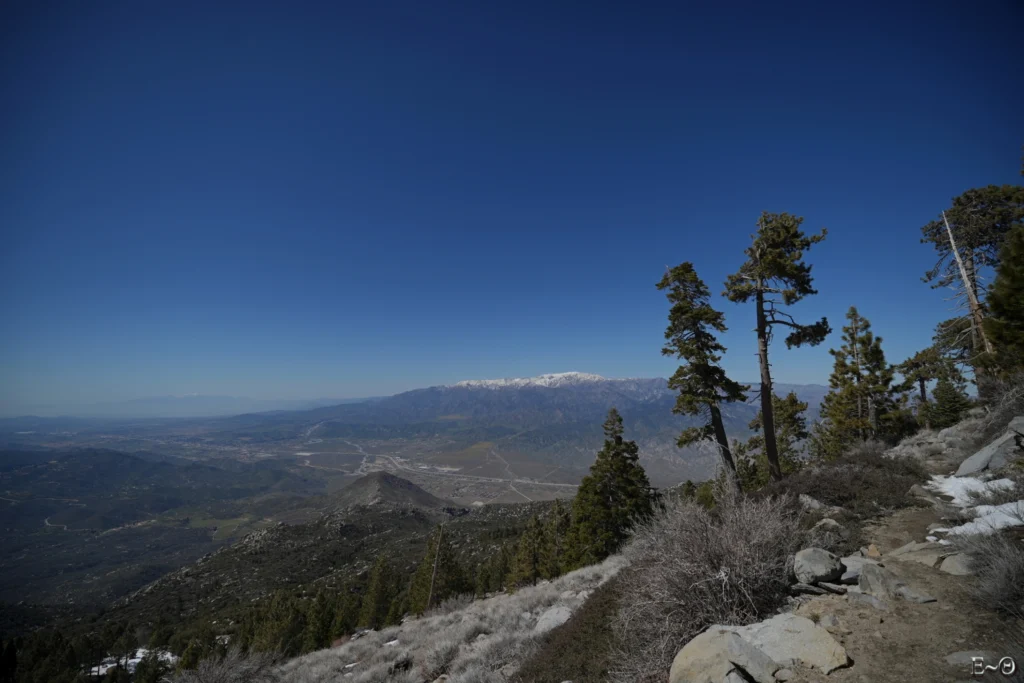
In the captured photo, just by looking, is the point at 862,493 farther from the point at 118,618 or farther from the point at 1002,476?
the point at 118,618

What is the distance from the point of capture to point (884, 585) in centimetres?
582

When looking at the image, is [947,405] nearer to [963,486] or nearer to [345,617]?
[963,486]

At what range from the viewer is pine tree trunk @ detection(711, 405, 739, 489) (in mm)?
14940

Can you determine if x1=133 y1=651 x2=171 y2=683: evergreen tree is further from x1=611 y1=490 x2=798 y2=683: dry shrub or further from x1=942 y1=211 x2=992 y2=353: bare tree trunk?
x1=942 y1=211 x2=992 y2=353: bare tree trunk

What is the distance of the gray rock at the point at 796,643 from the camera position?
14.8 ft

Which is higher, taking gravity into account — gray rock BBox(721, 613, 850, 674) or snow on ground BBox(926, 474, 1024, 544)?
snow on ground BBox(926, 474, 1024, 544)

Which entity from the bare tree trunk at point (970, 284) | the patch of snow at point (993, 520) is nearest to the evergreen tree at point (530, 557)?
the patch of snow at point (993, 520)

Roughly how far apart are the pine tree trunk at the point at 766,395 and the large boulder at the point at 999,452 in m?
4.98

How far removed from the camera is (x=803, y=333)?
49.0ft

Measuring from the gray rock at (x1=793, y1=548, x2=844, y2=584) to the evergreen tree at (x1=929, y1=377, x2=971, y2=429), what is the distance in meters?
24.9

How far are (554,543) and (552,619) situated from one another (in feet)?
93.9

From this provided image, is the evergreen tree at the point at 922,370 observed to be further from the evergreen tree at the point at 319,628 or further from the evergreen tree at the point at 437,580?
the evergreen tree at the point at 319,628

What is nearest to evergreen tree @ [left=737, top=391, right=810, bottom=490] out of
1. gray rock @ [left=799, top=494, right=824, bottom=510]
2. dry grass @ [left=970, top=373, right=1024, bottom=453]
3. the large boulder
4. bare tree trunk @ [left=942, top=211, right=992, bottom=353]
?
bare tree trunk @ [left=942, top=211, right=992, bottom=353]

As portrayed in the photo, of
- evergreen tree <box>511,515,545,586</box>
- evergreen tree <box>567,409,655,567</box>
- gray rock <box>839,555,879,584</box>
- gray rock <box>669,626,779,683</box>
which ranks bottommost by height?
evergreen tree <box>511,515,545,586</box>
